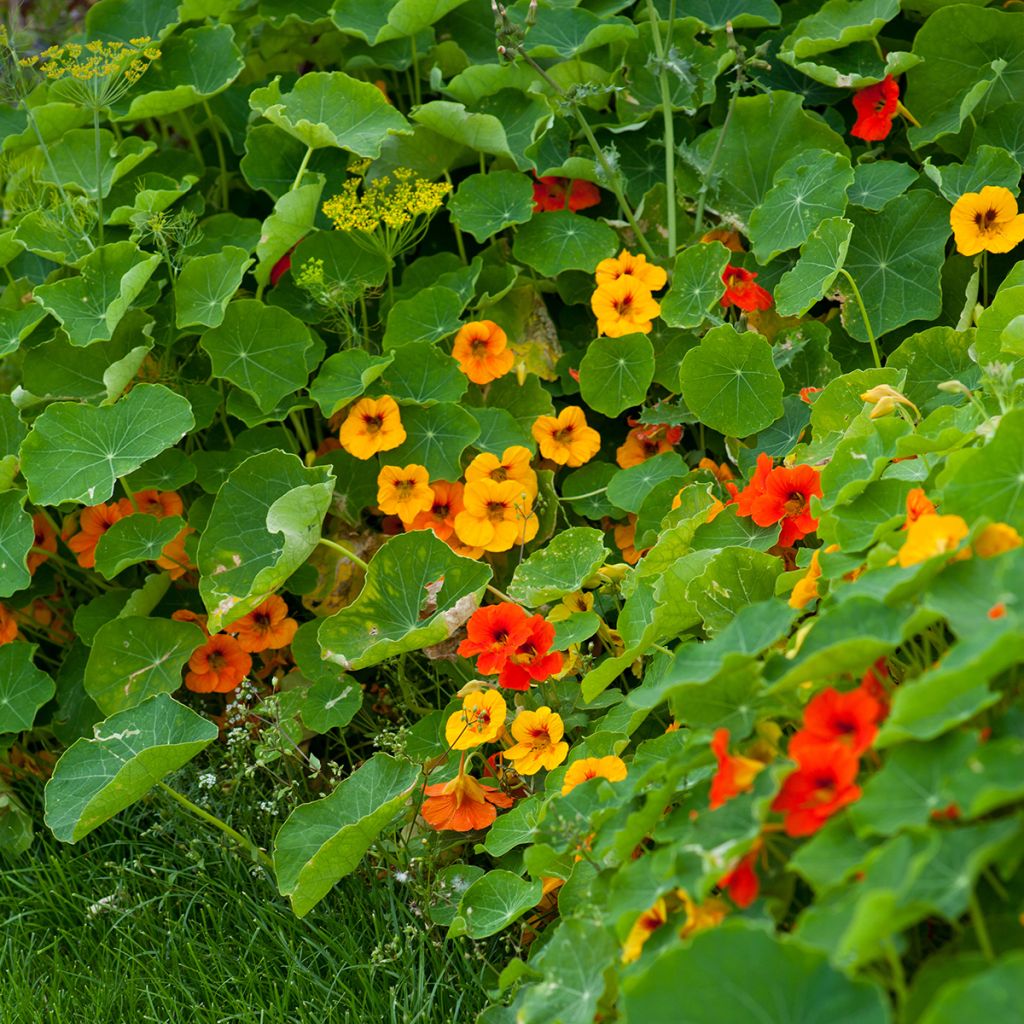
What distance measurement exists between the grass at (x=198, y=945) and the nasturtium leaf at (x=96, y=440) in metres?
0.63

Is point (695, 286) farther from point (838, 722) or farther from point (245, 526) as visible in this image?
point (838, 722)

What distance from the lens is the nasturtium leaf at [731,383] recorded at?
92.3 inches

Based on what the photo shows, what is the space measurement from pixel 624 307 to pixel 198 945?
1.42 m

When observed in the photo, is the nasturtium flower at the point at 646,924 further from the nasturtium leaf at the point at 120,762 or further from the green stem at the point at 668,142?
the green stem at the point at 668,142

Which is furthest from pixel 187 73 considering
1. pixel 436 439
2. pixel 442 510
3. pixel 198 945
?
pixel 198 945

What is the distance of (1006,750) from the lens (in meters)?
1.12

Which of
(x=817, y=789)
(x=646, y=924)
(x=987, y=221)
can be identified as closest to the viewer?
(x=817, y=789)

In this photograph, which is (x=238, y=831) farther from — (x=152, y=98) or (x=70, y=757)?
(x=152, y=98)

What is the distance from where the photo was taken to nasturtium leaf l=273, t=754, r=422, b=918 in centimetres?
187

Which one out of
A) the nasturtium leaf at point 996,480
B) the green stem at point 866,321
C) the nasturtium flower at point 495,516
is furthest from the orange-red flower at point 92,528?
the nasturtium leaf at point 996,480

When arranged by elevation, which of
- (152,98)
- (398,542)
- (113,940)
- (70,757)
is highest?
(152,98)

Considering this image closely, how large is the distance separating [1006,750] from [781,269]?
1.65 m

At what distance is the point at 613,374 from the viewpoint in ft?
8.34

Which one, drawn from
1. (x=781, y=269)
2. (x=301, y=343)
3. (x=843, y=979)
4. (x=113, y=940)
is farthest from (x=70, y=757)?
(x=781, y=269)
